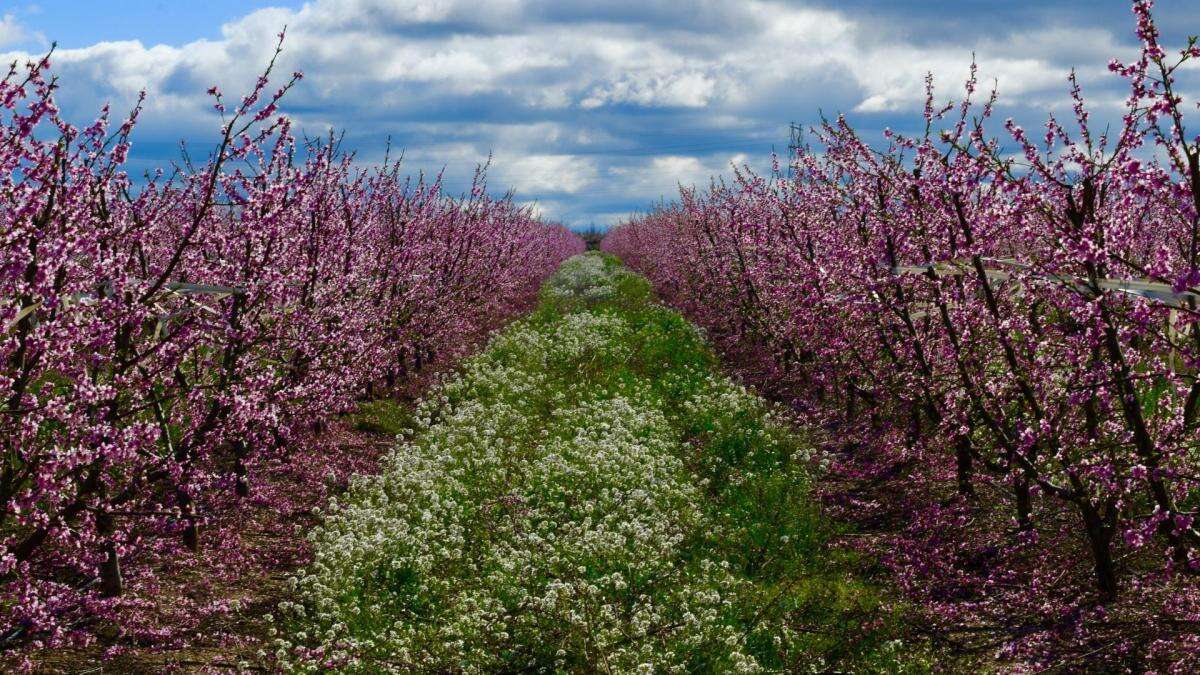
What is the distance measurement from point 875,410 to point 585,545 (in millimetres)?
6010

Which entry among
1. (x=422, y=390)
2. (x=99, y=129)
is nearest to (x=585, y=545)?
(x=99, y=129)

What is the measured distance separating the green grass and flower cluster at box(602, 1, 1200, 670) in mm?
1176

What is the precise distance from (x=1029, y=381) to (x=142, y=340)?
11.2 metres

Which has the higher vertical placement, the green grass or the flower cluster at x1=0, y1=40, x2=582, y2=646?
the flower cluster at x1=0, y1=40, x2=582, y2=646

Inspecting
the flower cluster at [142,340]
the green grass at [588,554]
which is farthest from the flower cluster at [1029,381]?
the flower cluster at [142,340]

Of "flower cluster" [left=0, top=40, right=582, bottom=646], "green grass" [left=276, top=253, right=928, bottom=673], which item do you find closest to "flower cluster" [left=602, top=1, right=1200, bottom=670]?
"green grass" [left=276, top=253, right=928, bottom=673]

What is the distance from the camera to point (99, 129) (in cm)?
920

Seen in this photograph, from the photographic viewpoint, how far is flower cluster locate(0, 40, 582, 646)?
23.4ft

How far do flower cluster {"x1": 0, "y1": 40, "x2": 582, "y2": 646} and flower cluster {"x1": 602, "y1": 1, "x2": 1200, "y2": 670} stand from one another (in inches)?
272

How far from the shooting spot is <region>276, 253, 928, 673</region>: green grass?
8.44 meters

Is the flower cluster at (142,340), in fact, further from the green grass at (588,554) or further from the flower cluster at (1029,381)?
the flower cluster at (1029,381)

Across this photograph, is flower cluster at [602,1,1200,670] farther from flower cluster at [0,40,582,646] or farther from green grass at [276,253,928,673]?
flower cluster at [0,40,582,646]

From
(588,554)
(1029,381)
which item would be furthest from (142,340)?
(1029,381)

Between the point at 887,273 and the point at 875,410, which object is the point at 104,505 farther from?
the point at 875,410
